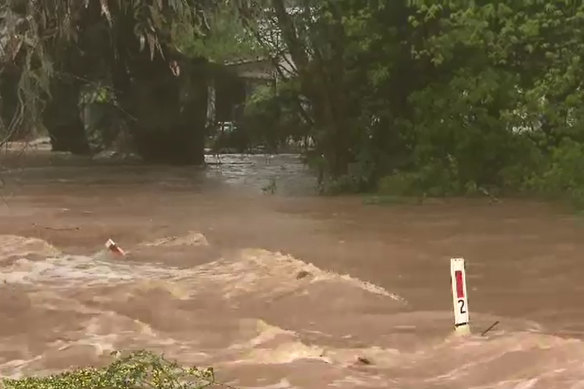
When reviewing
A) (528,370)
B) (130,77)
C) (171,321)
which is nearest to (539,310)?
(528,370)

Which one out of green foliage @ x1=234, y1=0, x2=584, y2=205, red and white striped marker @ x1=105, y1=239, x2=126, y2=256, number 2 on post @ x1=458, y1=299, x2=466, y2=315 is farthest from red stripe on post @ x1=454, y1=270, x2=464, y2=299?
green foliage @ x1=234, y1=0, x2=584, y2=205

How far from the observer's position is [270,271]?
11.2 metres

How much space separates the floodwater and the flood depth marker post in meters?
0.11

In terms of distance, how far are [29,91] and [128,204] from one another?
407 inches

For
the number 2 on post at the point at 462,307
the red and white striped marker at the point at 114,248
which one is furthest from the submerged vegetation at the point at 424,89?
the number 2 on post at the point at 462,307

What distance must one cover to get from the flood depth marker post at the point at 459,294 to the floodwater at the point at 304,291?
0.11 m

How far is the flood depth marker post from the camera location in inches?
284

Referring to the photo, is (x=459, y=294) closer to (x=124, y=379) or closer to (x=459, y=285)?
(x=459, y=285)

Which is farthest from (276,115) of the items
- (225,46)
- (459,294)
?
(459,294)

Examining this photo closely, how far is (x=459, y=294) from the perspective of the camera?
7320mm

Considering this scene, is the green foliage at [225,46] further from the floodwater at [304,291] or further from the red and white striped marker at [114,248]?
the red and white striped marker at [114,248]

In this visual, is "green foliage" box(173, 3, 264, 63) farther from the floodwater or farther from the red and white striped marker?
the red and white striped marker

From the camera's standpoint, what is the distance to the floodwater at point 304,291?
7.37m

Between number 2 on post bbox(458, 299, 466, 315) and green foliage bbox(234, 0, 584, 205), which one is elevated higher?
green foliage bbox(234, 0, 584, 205)
